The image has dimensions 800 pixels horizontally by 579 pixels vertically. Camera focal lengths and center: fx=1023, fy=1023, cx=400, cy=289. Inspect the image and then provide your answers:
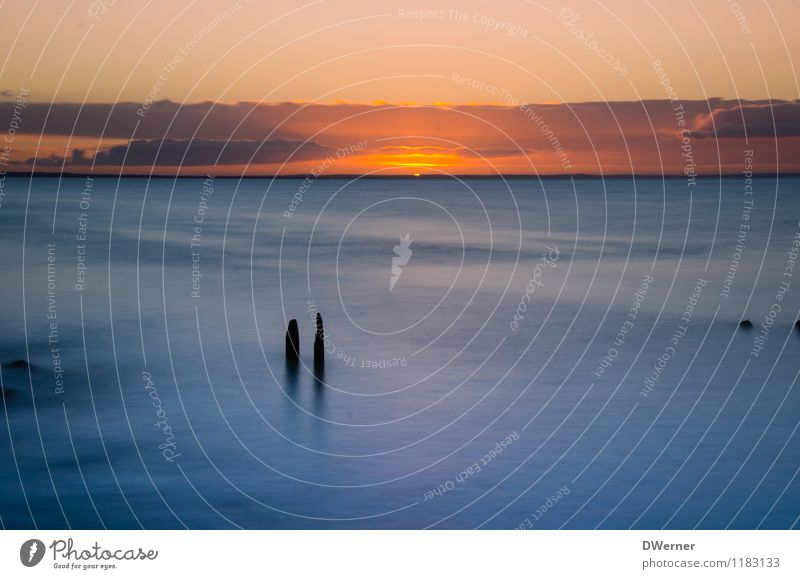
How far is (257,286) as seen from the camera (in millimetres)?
37406

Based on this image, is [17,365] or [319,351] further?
[319,351]

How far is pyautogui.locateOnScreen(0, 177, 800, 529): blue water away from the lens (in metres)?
15.6

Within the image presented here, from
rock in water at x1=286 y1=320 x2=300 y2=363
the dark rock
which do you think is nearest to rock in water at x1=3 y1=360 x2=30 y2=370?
the dark rock

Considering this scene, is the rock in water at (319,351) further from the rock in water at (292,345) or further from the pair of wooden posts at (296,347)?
the rock in water at (292,345)

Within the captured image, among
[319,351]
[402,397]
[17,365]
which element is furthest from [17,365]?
[402,397]

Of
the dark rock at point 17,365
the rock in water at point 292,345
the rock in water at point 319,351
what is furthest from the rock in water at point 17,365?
the rock in water at point 319,351

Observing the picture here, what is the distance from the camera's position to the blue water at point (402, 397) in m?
15.6

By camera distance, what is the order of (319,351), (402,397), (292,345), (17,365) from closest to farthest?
(402,397), (17,365), (319,351), (292,345)

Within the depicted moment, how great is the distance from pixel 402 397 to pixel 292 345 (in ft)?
12.0

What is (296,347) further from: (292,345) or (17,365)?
(17,365)

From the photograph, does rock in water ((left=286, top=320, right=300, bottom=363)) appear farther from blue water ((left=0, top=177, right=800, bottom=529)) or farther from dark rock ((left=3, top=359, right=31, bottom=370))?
dark rock ((left=3, top=359, right=31, bottom=370))

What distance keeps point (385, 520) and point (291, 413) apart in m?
5.37

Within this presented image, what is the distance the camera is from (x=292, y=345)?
2381 cm

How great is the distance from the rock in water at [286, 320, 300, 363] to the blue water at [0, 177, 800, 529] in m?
0.44
